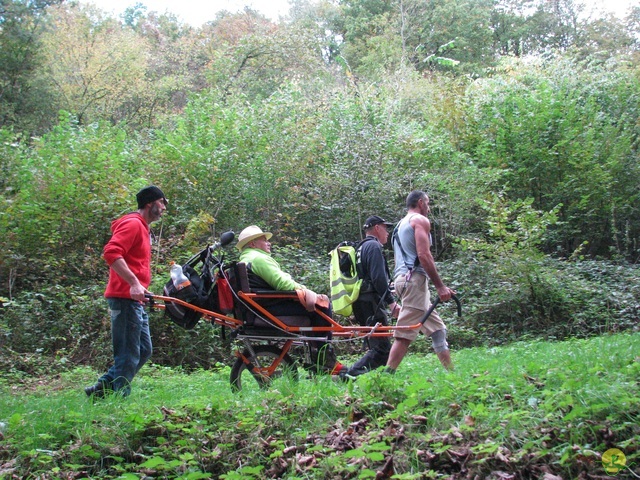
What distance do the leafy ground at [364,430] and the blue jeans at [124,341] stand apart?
0.79 ft

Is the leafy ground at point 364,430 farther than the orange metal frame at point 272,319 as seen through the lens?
No

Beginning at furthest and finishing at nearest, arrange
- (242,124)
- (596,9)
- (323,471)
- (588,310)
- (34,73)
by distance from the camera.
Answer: (596,9)
(34,73)
(242,124)
(588,310)
(323,471)

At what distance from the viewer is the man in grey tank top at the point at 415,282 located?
6971 millimetres

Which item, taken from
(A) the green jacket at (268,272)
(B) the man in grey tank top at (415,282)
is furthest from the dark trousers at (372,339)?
(A) the green jacket at (268,272)

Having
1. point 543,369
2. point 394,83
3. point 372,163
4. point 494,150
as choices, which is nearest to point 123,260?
point 543,369

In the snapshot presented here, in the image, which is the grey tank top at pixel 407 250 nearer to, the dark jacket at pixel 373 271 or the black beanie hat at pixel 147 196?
the dark jacket at pixel 373 271

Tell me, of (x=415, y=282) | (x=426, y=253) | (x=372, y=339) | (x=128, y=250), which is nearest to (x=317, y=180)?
→ (x=372, y=339)

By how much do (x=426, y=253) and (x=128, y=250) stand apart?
3.03 metres

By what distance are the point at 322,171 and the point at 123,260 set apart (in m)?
11.5

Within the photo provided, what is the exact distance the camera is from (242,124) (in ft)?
54.0

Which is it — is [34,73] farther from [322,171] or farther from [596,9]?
[596,9]

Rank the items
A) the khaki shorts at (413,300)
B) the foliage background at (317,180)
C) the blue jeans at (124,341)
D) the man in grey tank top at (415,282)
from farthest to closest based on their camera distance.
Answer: the foliage background at (317,180) < the khaki shorts at (413,300) < the man in grey tank top at (415,282) < the blue jeans at (124,341)

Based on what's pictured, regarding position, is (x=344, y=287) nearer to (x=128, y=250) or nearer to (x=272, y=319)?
(x=272, y=319)

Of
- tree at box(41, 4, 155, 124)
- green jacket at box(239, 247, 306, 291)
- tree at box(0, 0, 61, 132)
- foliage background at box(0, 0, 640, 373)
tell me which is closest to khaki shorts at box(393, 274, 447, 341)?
green jacket at box(239, 247, 306, 291)
